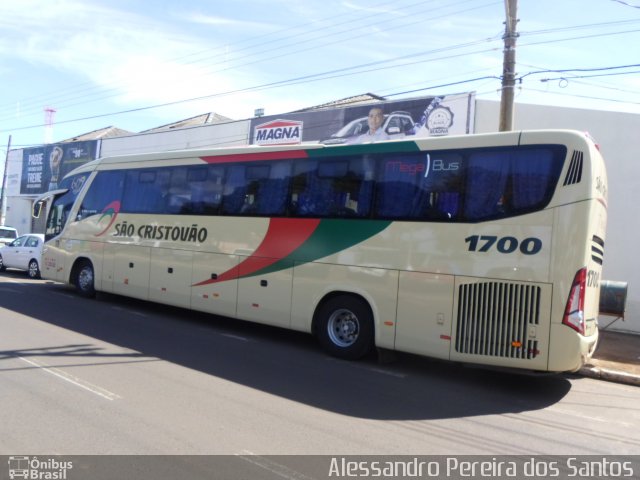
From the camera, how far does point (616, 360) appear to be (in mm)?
9695

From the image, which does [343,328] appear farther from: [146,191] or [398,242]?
[146,191]

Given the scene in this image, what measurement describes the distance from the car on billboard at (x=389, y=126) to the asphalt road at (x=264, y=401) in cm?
887

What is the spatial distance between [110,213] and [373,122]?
8.61 m

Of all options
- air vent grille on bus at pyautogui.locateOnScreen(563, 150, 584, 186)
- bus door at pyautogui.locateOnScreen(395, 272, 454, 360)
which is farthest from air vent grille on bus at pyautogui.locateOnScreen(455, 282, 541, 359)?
air vent grille on bus at pyautogui.locateOnScreen(563, 150, 584, 186)

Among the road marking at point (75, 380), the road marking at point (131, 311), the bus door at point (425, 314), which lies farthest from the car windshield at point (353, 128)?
the road marking at point (75, 380)

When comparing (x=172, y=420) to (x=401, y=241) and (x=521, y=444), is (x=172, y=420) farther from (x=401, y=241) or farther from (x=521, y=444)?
(x=401, y=241)

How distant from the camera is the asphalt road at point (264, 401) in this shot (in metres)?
4.93

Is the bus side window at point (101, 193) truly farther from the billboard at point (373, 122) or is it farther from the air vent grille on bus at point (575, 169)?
the air vent grille on bus at point (575, 169)

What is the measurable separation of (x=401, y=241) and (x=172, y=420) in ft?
14.1

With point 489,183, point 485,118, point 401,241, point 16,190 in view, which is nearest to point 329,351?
point 401,241

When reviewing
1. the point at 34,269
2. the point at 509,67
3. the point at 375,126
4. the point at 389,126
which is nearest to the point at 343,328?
the point at 509,67

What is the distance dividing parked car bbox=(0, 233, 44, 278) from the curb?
16818 millimetres

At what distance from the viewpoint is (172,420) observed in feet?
17.4

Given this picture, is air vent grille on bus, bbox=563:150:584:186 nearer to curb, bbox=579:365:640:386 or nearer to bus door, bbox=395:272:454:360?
bus door, bbox=395:272:454:360
